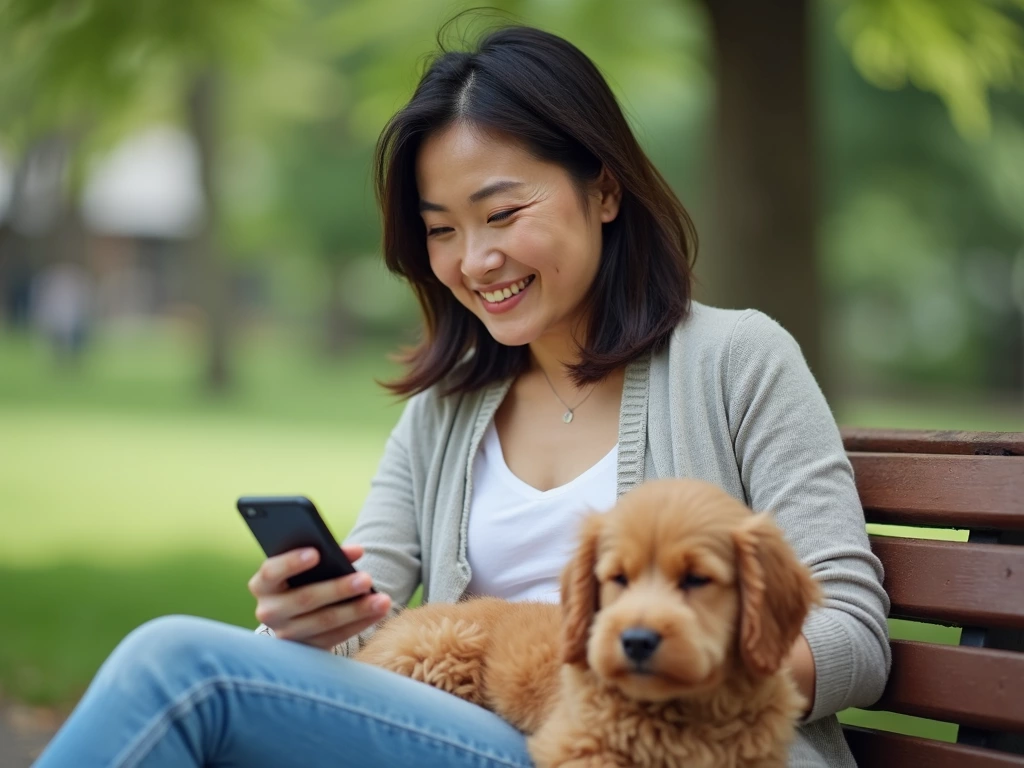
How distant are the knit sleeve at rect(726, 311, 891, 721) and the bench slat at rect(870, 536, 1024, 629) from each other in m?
0.08

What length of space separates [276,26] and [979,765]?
706cm

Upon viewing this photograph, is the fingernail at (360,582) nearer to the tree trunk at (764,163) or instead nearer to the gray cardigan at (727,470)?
the gray cardigan at (727,470)

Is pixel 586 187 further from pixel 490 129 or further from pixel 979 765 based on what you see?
pixel 979 765

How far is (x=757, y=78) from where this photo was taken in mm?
7590

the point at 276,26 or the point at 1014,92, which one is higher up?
the point at 276,26

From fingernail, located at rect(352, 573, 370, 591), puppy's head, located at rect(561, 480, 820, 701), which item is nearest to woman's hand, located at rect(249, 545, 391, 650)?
fingernail, located at rect(352, 573, 370, 591)

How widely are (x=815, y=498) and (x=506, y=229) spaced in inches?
43.8

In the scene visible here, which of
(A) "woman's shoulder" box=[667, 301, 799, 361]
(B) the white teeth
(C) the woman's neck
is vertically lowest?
(C) the woman's neck

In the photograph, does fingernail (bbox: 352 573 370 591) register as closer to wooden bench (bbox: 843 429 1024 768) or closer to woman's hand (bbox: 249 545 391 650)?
woman's hand (bbox: 249 545 391 650)

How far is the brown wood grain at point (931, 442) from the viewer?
3057 millimetres

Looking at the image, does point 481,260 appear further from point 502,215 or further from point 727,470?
point 727,470

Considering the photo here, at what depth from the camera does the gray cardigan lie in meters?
2.79

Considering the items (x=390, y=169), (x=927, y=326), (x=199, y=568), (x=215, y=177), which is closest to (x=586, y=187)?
(x=390, y=169)

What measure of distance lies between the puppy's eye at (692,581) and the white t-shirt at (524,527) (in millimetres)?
830
